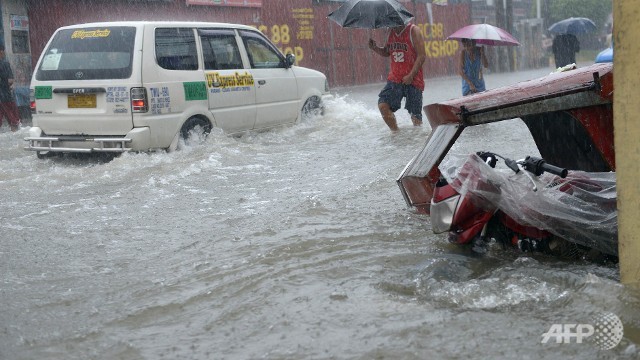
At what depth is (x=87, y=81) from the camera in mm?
9164

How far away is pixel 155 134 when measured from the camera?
30.1 feet

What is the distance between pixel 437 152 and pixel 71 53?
18.1 feet

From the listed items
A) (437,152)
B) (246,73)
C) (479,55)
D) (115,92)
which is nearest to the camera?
(437,152)

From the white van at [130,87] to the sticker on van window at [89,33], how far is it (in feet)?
0.04

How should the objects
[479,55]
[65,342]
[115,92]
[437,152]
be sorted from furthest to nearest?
[479,55] → [115,92] → [437,152] → [65,342]

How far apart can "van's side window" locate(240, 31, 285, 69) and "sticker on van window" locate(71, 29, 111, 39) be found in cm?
208

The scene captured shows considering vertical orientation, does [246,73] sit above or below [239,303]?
above

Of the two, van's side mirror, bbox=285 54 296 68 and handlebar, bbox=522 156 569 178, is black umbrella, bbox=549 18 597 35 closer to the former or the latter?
van's side mirror, bbox=285 54 296 68

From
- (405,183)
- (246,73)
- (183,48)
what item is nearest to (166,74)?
(183,48)

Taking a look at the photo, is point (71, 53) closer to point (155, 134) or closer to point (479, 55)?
point (155, 134)

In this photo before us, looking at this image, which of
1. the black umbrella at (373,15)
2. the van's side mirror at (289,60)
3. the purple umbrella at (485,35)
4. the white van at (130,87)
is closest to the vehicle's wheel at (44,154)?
the white van at (130,87)

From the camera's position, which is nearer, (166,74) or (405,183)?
(405,183)
